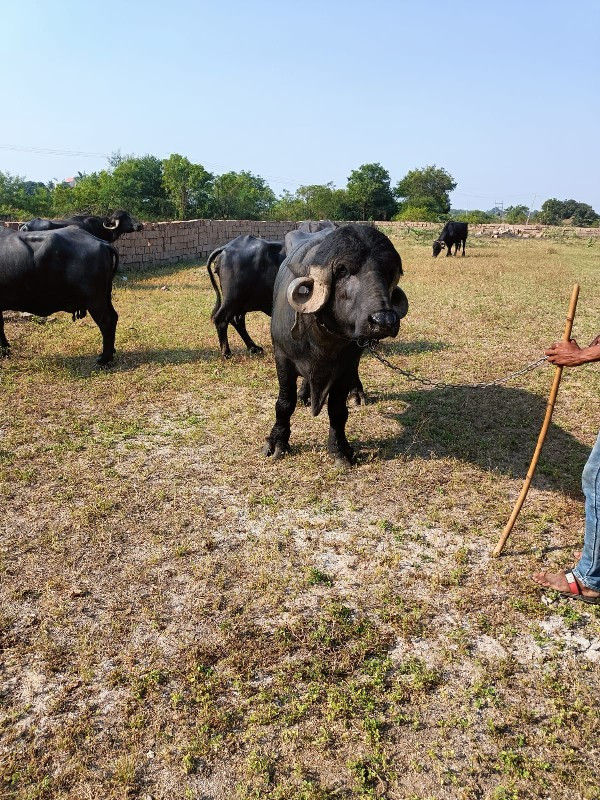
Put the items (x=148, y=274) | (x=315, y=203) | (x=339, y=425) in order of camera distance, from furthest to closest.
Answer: (x=315, y=203) → (x=148, y=274) → (x=339, y=425)

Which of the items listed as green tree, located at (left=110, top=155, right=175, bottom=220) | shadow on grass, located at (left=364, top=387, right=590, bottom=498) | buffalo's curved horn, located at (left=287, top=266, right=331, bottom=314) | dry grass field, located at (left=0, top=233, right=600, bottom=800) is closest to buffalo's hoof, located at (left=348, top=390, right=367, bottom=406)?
dry grass field, located at (left=0, top=233, right=600, bottom=800)

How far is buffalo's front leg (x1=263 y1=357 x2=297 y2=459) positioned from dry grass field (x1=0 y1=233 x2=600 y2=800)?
149mm

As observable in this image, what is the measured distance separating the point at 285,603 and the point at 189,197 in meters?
30.7

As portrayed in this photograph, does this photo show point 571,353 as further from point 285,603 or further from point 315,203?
point 315,203

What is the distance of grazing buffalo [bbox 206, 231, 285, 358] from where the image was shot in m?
6.51

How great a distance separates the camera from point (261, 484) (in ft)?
13.4

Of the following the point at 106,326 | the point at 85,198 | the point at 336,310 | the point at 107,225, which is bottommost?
the point at 106,326

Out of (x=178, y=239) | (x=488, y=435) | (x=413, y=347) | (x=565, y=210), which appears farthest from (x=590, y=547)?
(x=565, y=210)

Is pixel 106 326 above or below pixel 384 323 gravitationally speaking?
below

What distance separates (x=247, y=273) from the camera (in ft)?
21.5

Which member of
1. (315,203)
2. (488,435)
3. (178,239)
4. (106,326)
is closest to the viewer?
(488,435)

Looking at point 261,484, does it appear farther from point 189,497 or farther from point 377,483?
point 377,483

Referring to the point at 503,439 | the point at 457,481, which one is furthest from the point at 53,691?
→ the point at 503,439

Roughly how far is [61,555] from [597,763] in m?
2.68
